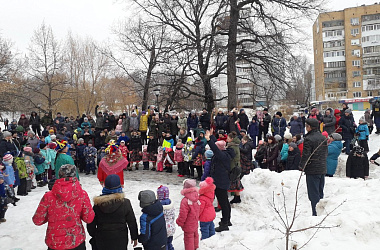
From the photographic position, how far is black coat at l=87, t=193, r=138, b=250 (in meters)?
3.66

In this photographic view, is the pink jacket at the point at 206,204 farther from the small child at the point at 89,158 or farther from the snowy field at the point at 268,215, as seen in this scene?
the small child at the point at 89,158

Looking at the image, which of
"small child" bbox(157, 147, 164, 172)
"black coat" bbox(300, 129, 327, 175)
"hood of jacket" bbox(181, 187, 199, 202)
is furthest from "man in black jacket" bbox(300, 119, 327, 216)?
"small child" bbox(157, 147, 164, 172)

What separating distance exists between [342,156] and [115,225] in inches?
443

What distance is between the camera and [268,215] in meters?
6.82

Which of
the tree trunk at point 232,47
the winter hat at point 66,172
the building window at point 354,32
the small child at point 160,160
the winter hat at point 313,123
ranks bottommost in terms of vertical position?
the small child at point 160,160

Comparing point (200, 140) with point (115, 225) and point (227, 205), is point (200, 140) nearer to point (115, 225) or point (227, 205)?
point (227, 205)

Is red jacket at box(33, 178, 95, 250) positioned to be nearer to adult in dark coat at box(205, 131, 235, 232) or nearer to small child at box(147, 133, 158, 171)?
adult in dark coat at box(205, 131, 235, 232)

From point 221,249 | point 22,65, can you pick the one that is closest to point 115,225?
point 221,249

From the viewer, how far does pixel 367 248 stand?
344 cm

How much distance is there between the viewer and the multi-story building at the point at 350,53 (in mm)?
52531

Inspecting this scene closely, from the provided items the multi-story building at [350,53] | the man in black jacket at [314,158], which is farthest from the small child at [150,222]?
the multi-story building at [350,53]

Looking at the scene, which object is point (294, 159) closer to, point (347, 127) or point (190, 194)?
point (347, 127)

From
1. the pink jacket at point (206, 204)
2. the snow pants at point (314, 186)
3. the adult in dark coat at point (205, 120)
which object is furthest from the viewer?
the adult in dark coat at point (205, 120)

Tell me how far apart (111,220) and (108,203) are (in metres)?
0.24
